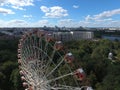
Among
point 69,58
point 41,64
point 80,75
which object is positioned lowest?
point 41,64

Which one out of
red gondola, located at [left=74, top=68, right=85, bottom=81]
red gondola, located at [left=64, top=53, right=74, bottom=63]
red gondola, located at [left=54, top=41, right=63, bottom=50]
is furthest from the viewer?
red gondola, located at [left=54, top=41, right=63, bottom=50]

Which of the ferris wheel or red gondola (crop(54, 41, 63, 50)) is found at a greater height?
red gondola (crop(54, 41, 63, 50))

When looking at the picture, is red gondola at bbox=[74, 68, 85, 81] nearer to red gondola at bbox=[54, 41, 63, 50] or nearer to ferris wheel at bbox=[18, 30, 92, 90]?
ferris wheel at bbox=[18, 30, 92, 90]

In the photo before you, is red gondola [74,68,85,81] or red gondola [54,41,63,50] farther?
red gondola [54,41,63,50]

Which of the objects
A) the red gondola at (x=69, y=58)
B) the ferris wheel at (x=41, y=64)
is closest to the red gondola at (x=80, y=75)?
the ferris wheel at (x=41, y=64)

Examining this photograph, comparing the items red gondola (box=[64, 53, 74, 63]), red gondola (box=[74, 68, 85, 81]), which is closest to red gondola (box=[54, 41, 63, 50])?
red gondola (box=[64, 53, 74, 63])

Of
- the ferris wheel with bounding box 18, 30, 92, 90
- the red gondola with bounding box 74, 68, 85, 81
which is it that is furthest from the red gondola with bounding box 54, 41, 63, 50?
the red gondola with bounding box 74, 68, 85, 81

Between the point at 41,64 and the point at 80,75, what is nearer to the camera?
the point at 80,75

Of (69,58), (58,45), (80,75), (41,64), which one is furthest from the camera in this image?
(41,64)

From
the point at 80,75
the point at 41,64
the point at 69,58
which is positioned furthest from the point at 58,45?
the point at 80,75

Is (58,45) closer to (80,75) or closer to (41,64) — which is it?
(41,64)

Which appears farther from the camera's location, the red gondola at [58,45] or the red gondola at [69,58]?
the red gondola at [58,45]

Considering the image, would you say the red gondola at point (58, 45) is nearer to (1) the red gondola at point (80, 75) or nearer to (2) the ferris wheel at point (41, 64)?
(2) the ferris wheel at point (41, 64)

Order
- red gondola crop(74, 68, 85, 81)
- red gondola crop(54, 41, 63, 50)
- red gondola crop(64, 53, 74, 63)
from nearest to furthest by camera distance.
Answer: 1. red gondola crop(74, 68, 85, 81)
2. red gondola crop(64, 53, 74, 63)
3. red gondola crop(54, 41, 63, 50)
